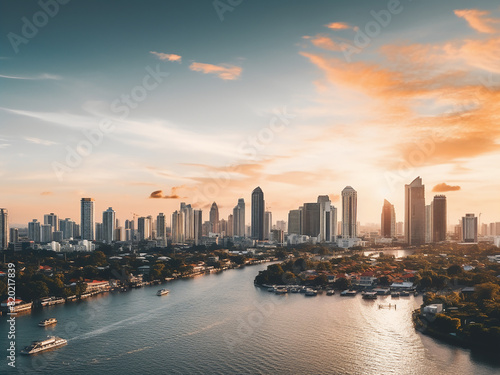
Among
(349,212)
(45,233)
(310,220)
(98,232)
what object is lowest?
(45,233)

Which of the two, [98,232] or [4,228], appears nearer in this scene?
[4,228]

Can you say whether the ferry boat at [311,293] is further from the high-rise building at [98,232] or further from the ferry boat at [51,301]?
the high-rise building at [98,232]

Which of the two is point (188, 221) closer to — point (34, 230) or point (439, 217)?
point (34, 230)

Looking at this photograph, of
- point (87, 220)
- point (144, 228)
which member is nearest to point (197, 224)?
point (144, 228)

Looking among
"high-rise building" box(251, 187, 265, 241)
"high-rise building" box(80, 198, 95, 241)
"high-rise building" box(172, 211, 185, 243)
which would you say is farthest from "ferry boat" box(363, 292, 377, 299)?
"high-rise building" box(251, 187, 265, 241)

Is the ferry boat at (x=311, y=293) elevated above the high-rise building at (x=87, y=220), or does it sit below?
below

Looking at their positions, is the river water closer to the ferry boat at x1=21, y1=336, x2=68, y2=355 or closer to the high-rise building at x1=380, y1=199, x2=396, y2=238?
the ferry boat at x1=21, y1=336, x2=68, y2=355

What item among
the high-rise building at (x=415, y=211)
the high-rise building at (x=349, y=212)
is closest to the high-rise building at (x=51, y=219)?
the high-rise building at (x=349, y=212)
